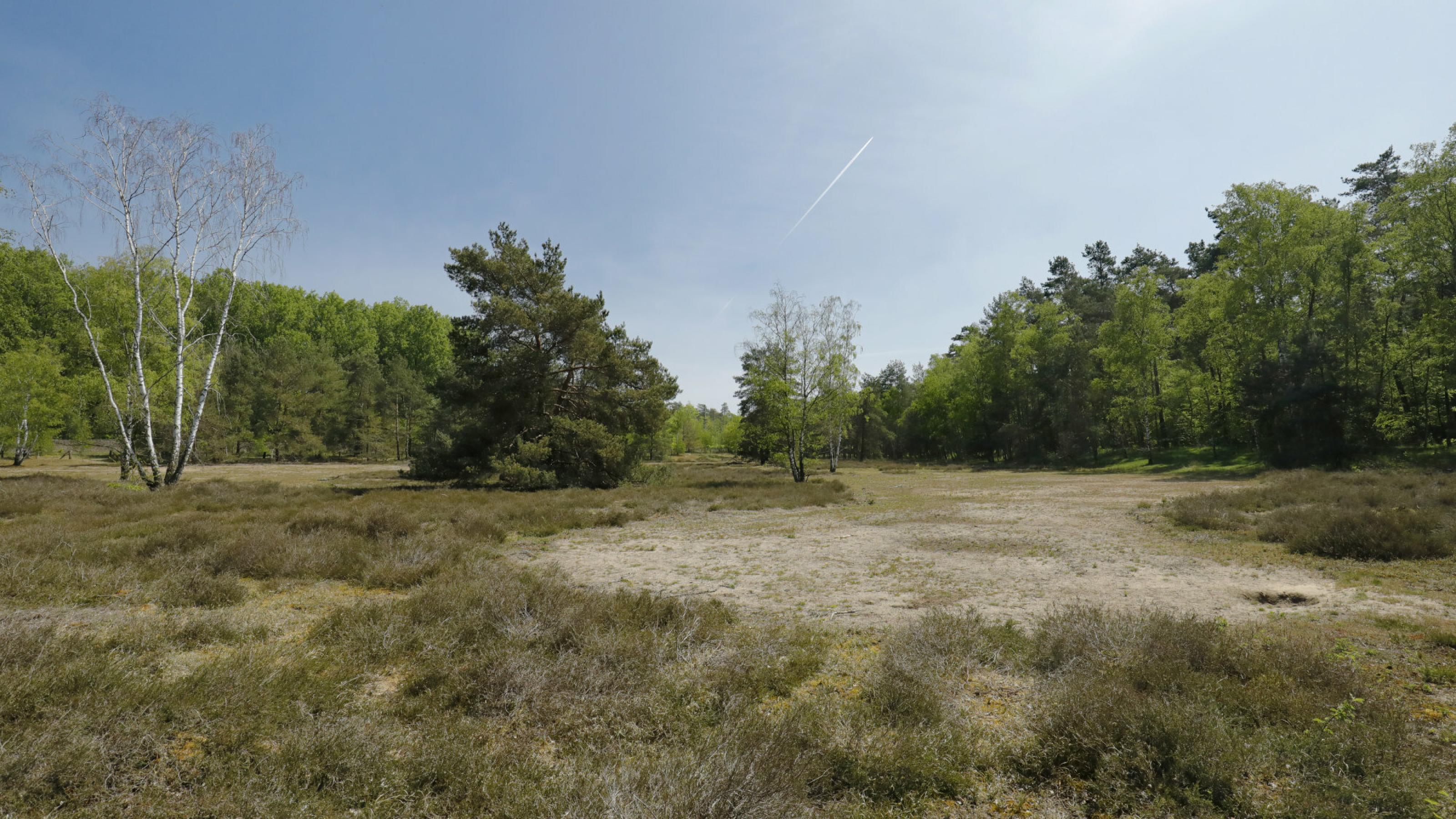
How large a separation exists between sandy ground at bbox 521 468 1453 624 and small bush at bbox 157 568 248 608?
4.26 meters

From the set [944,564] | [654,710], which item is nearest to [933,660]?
[654,710]

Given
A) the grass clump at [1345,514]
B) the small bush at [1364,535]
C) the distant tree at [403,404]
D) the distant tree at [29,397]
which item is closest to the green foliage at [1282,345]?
the grass clump at [1345,514]

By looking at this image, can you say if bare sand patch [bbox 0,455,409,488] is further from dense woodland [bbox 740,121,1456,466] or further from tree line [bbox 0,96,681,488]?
dense woodland [bbox 740,121,1456,466]

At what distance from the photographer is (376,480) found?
28516 millimetres

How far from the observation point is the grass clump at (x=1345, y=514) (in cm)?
866

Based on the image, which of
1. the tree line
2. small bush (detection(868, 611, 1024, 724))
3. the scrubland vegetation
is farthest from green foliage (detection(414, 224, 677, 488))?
small bush (detection(868, 611, 1024, 724))

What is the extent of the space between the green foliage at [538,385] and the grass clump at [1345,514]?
1978cm

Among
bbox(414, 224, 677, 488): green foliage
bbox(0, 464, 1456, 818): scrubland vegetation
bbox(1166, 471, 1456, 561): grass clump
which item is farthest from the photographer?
bbox(414, 224, 677, 488): green foliage

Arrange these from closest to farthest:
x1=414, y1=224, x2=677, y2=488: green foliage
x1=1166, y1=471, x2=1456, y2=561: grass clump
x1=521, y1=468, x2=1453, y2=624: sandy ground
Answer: x1=521, y1=468, x2=1453, y2=624: sandy ground, x1=1166, y1=471, x2=1456, y2=561: grass clump, x1=414, y1=224, x2=677, y2=488: green foliage

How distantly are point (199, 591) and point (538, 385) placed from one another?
713 inches

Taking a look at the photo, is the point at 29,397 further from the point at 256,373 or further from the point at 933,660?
the point at 933,660

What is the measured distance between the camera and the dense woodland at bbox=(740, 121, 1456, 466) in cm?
2511

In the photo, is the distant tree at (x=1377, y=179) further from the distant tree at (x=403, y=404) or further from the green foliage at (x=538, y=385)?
the distant tree at (x=403, y=404)

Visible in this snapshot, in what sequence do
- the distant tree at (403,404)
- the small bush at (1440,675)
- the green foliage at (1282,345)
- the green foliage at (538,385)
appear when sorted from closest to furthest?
the small bush at (1440,675)
the green foliage at (538,385)
the green foliage at (1282,345)
the distant tree at (403,404)
